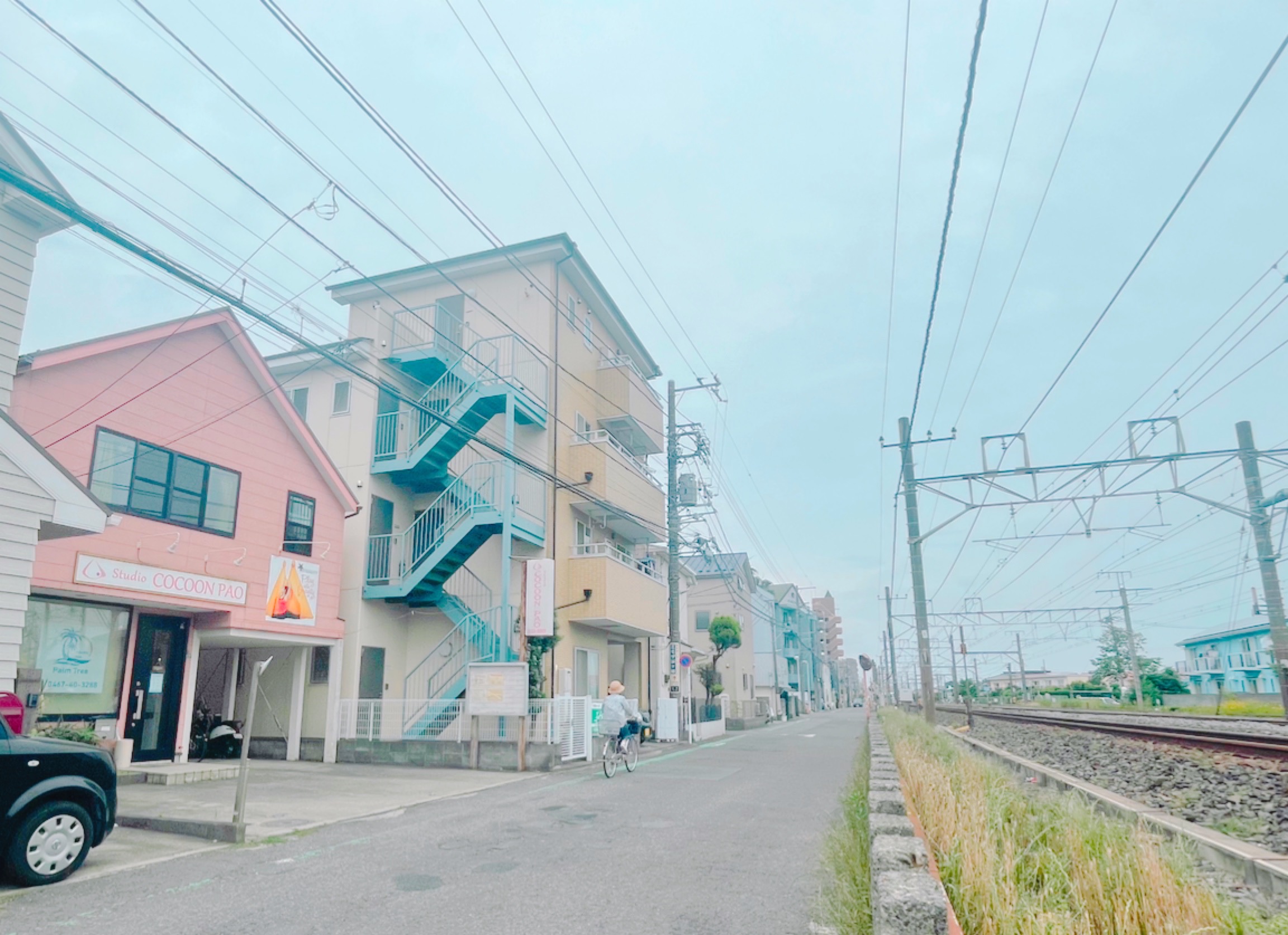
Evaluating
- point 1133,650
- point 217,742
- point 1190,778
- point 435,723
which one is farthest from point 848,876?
point 1133,650

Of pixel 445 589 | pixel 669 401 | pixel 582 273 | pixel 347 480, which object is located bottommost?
pixel 445 589

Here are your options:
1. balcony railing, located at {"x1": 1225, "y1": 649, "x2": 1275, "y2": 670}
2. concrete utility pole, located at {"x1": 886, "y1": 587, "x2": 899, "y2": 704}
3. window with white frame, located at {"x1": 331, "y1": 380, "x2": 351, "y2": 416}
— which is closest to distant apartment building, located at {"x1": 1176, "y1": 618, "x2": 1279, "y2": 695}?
balcony railing, located at {"x1": 1225, "y1": 649, "x2": 1275, "y2": 670}

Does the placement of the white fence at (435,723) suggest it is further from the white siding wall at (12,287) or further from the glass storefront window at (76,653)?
the white siding wall at (12,287)

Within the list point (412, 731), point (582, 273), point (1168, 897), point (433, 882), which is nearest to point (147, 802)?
point (433, 882)

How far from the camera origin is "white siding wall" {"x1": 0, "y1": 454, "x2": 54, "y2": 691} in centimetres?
916

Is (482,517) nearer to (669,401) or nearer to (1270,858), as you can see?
(669,401)

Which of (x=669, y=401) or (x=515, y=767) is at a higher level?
(x=669, y=401)

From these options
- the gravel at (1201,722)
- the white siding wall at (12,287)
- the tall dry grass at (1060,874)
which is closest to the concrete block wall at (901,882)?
the tall dry grass at (1060,874)

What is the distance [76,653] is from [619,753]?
9.07 metres

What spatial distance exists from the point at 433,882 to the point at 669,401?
1850cm

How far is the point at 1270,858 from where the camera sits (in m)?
5.14

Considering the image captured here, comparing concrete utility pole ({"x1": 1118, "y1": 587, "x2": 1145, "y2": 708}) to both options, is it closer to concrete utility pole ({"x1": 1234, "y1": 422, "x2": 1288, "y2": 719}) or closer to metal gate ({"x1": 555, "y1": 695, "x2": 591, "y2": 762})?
concrete utility pole ({"x1": 1234, "y1": 422, "x2": 1288, "y2": 719})

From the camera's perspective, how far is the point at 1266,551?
1853 cm

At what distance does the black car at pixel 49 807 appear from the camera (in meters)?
6.05
